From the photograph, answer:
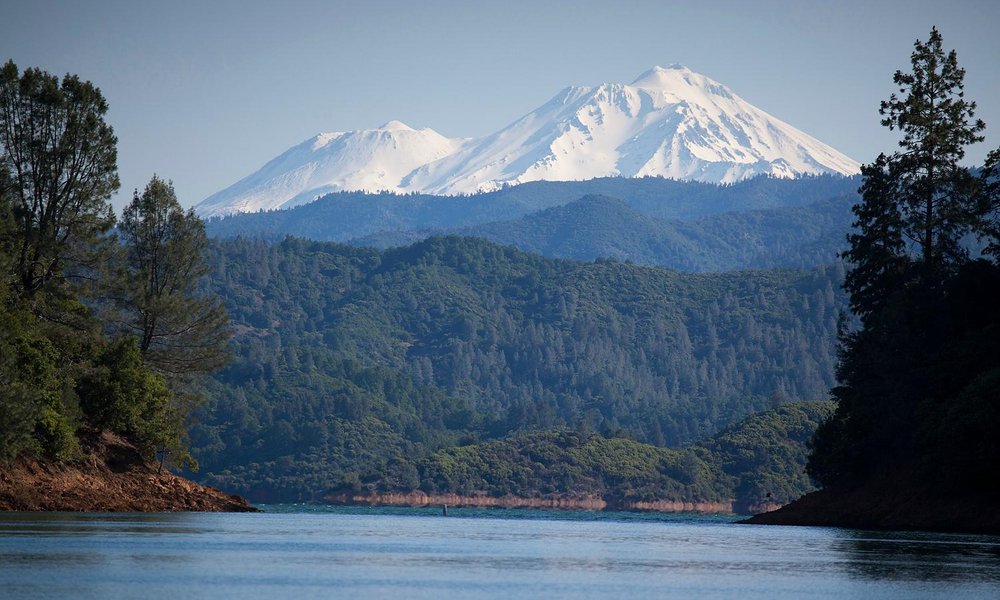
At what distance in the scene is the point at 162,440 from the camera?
78.2m

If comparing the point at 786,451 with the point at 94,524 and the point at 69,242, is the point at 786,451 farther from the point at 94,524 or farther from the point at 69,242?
the point at 94,524

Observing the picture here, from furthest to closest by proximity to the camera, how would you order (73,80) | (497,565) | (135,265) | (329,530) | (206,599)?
(135,265) → (73,80) → (329,530) → (497,565) → (206,599)

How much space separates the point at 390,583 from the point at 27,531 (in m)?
18.6

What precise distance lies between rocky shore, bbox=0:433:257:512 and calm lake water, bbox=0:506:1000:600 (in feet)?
9.77

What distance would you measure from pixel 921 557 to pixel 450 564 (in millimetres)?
15953

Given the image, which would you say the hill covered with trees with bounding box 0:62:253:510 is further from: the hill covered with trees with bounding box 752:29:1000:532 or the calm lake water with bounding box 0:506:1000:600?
the hill covered with trees with bounding box 752:29:1000:532

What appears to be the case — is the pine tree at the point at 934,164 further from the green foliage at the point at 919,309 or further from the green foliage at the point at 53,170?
the green foliage at the point at 53,170

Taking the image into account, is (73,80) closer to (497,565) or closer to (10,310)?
(10,310)

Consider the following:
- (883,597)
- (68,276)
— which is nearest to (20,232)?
(68,276)

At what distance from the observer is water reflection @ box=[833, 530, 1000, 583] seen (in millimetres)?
41562

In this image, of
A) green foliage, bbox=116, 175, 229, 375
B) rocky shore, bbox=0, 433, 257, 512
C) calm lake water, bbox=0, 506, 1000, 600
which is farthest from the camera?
green foliage, bbox=116, 175, 229, 375

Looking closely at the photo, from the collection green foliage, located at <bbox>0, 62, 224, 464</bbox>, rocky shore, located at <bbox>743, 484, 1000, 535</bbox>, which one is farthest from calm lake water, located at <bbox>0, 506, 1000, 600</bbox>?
green foliage, located at <bbox>0, 62, 224, 464</bbox>

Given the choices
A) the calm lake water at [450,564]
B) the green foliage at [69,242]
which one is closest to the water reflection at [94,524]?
the calm lake water at [450,564]

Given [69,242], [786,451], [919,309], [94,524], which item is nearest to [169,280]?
[69,242]
